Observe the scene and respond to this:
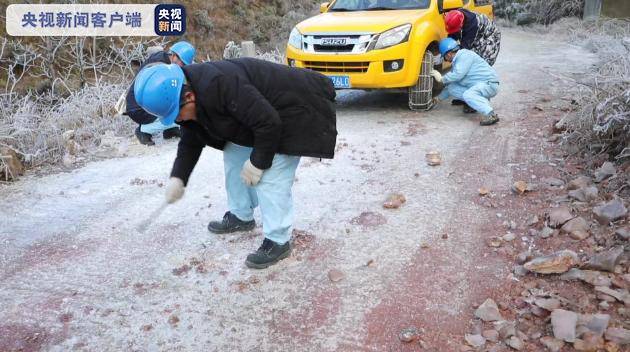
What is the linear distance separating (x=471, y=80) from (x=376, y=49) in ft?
3.70

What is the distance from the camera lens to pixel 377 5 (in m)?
6.81

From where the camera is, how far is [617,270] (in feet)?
9.13

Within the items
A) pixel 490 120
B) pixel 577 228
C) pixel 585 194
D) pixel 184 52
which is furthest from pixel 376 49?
pixel 577 228

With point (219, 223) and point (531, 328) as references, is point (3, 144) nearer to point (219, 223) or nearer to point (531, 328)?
point (219, 223)

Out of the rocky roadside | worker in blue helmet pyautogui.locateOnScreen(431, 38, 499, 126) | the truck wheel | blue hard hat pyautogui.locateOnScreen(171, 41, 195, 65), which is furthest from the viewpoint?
the truck wheel

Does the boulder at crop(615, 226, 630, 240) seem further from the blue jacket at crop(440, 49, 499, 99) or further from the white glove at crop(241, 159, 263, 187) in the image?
the blue jacket at crop(440, 49, 499, 99)

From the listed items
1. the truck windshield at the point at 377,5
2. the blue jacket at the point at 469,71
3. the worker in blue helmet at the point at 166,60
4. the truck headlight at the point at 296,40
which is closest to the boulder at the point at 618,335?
the worker in blue helmet at the point at 166,60

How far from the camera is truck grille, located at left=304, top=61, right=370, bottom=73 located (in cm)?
601

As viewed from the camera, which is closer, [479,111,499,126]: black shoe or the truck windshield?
[479,111,499,126]: black shoe

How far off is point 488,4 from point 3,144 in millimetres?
7288

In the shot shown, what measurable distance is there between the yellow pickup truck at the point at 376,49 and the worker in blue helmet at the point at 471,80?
0.96ft

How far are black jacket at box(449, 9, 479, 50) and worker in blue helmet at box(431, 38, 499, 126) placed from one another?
62cm

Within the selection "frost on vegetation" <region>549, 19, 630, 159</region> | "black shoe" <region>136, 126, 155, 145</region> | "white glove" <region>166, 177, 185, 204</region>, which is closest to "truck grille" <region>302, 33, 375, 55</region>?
Answer: "black shoe" <region>136, 126, 155, 145</region>

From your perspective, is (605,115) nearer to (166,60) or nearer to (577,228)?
(577,228)
